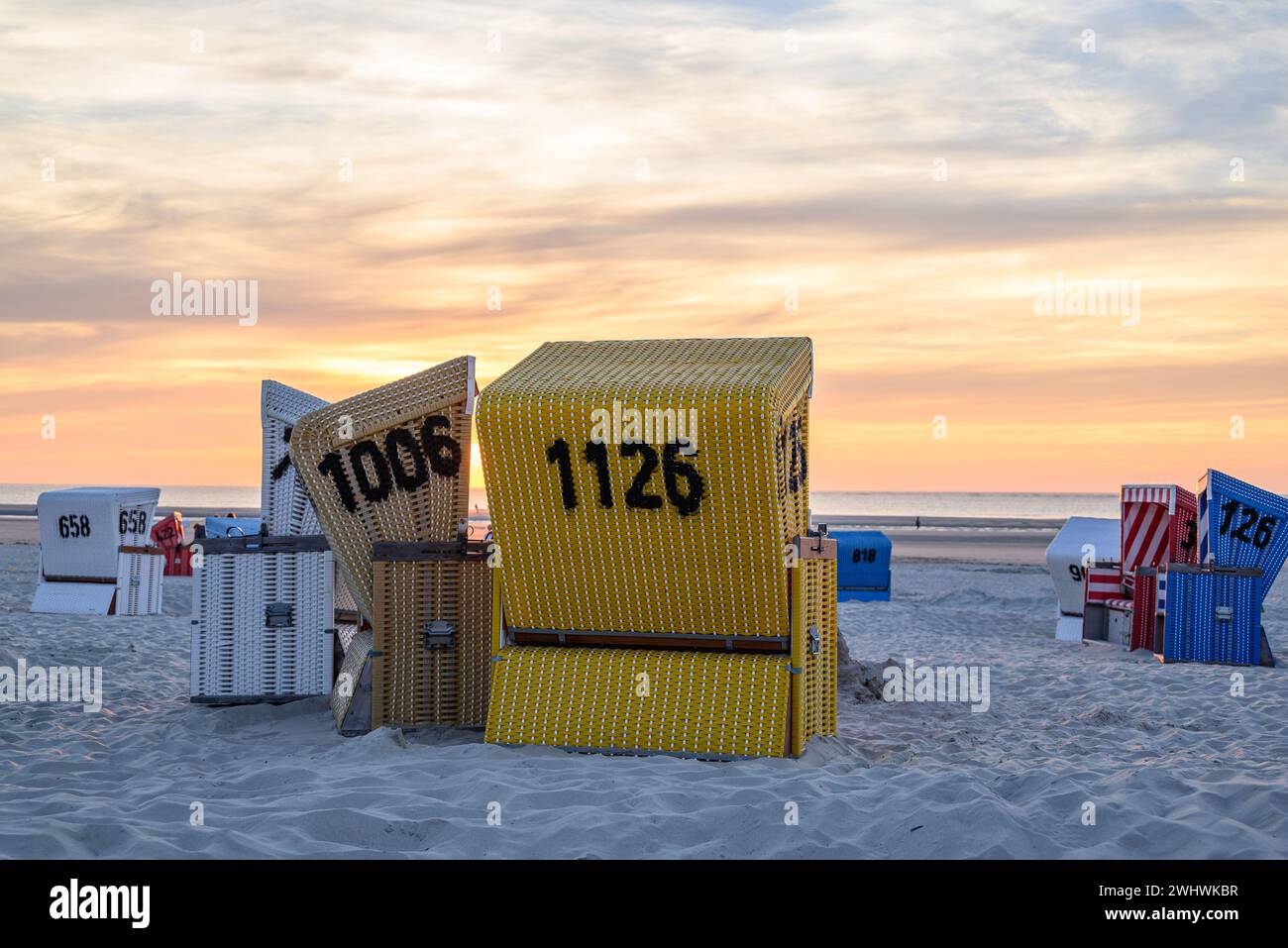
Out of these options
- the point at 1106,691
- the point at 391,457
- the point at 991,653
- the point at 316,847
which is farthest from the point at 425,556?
the point at 991,653

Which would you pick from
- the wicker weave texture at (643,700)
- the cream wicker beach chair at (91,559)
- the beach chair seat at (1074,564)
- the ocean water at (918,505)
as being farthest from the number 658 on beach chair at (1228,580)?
the ocean water at (918,505)

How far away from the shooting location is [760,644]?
29.5ft

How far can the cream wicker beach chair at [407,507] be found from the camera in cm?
1005

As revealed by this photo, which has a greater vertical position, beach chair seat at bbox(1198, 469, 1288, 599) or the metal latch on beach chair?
beach chair seat at bbox(1198, 469, 1288, 599)

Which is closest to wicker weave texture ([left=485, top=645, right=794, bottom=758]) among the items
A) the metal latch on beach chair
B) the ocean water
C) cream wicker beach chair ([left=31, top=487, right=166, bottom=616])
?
the metal latch on beach chair

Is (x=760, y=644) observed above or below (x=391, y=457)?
below

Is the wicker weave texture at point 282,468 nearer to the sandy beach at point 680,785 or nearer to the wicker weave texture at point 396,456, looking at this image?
the sandy beach at point 680,785

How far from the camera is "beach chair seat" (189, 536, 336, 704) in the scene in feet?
37.1

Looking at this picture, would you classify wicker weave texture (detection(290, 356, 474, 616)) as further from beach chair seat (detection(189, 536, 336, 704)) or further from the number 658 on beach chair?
the number 658 on beach chair

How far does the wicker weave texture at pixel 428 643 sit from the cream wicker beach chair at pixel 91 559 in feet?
36.1

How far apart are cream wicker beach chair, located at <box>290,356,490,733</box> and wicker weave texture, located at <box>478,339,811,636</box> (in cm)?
104

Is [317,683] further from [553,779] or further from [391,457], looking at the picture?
[553,779]

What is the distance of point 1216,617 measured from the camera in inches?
620
